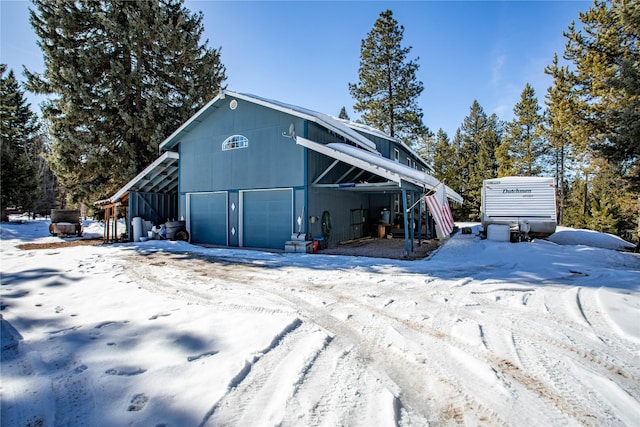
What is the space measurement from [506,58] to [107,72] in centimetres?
1893

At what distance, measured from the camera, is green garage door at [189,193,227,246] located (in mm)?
12672

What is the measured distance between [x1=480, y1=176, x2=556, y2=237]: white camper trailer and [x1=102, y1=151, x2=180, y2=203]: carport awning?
13.4 meters

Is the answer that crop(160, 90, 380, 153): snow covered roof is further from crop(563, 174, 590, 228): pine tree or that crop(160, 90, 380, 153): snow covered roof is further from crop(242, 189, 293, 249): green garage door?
crop(563, 174, 590, 228): pine tree

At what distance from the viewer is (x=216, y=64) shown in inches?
775

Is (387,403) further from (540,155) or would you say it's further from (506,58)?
(540,155)

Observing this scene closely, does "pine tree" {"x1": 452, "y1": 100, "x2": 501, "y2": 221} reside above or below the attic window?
above

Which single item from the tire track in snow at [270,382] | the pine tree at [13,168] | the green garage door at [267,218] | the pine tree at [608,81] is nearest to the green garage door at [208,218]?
the green garage door at [267,218]

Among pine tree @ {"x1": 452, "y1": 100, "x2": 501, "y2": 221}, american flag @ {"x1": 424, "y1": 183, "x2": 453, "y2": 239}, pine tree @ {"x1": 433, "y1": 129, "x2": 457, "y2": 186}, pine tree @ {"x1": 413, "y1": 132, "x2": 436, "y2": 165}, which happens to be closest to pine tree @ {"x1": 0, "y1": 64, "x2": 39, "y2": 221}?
american flag @ {"x1": 424, "y1": 183, "x2": 453, "y2": 239}

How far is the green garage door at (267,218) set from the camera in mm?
11172

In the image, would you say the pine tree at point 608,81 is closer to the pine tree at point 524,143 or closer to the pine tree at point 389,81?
the pine tree at point 389,81

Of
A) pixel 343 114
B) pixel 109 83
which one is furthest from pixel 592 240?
pixel 343 114

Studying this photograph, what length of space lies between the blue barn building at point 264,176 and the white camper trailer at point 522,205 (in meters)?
1.78

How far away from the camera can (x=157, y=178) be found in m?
14.8

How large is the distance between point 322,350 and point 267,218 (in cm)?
886
